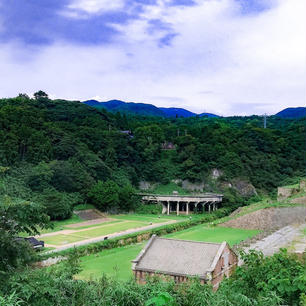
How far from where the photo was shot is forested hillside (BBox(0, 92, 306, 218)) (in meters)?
36.9

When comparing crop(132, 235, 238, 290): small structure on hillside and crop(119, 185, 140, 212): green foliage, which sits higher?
crop(132, 235, 238, 290): small structure on hillside

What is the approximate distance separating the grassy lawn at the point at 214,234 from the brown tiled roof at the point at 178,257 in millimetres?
12284

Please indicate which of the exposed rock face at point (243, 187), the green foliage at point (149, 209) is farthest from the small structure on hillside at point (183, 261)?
the exposed rock face at point (243, 187)

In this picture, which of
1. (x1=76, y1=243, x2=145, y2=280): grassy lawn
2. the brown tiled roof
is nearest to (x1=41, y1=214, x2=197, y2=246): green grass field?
(x1=76, y1=243, x2=145, y2=280): grassy lawn

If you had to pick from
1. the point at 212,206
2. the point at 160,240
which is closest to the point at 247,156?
the point at 212,206

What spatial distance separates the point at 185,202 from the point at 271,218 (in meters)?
12.2

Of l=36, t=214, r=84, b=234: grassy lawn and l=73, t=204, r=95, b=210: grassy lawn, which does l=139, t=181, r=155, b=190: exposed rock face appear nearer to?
l=73, t=204, r=95, b=210: grassy lawn

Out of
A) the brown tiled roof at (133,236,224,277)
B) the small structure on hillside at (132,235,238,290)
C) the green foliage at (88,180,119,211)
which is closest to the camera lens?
the small structure on hillside at (132,235,238,290)

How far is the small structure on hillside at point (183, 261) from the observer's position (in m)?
13.9

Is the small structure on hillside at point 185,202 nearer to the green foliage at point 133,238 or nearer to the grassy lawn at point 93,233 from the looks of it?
the green foliage at point 133,238

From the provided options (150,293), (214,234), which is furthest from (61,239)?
(150,293)

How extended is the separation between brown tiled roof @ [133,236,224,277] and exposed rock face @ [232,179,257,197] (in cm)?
3591

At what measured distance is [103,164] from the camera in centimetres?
4394

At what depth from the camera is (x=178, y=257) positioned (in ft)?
48.3
